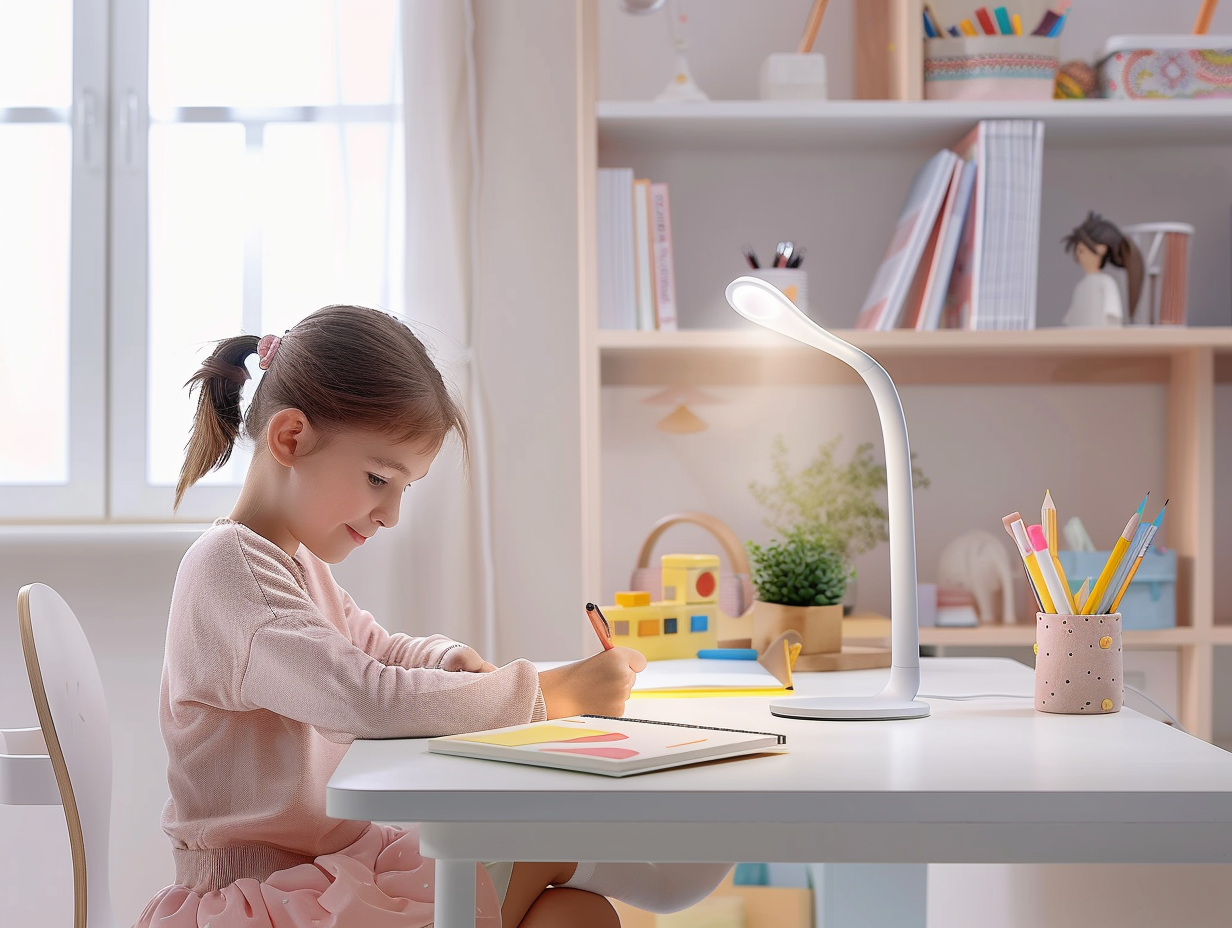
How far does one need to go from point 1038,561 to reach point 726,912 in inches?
39.3

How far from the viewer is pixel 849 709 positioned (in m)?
0.94

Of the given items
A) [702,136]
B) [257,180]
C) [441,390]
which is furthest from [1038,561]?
[257,180]

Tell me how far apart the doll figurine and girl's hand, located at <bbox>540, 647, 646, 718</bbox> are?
3.90ft

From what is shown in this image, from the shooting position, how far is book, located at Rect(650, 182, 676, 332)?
1.78 meters

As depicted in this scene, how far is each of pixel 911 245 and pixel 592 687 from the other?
110 centimetres

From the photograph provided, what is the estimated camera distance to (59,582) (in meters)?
1.96

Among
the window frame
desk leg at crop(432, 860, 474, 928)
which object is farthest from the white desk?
the window frame

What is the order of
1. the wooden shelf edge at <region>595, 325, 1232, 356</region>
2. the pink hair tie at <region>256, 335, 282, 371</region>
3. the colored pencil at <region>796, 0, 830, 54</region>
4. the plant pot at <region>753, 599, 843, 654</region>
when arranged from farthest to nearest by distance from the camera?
1. the colored pencil at <region>796, 0, 830, 54</region>
2. the wooden shelf edge at <region>595, 325, 1232, 356</region>
3. the plant pot at <region>753, 599, 843, 654</region>
4. the pink hair tie at <region>256, 335, 282, 371</region>

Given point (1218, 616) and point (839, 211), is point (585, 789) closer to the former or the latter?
point (839, 211)

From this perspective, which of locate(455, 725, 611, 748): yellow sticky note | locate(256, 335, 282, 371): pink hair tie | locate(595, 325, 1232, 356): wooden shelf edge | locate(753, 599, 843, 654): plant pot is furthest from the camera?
locate(595, 325, 1232, 356): wooden shelf edge

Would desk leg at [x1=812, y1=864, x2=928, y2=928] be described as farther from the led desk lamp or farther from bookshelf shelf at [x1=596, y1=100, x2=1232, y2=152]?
bookshelf shelf at [x1=596, y1=100, x2=1232, y2=152]

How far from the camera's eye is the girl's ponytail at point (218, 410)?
1169 millimetres

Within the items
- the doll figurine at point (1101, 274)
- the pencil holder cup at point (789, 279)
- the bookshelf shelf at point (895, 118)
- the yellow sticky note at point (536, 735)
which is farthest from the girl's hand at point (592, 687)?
the doll figurine at point (1101, 274)

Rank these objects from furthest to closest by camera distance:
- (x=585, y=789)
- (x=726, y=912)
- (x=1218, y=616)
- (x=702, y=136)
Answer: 1. (x=1218, y=616)
2. (x=702, y=136)
3. (x=726, y=912)
4. (x=585, y=789)
